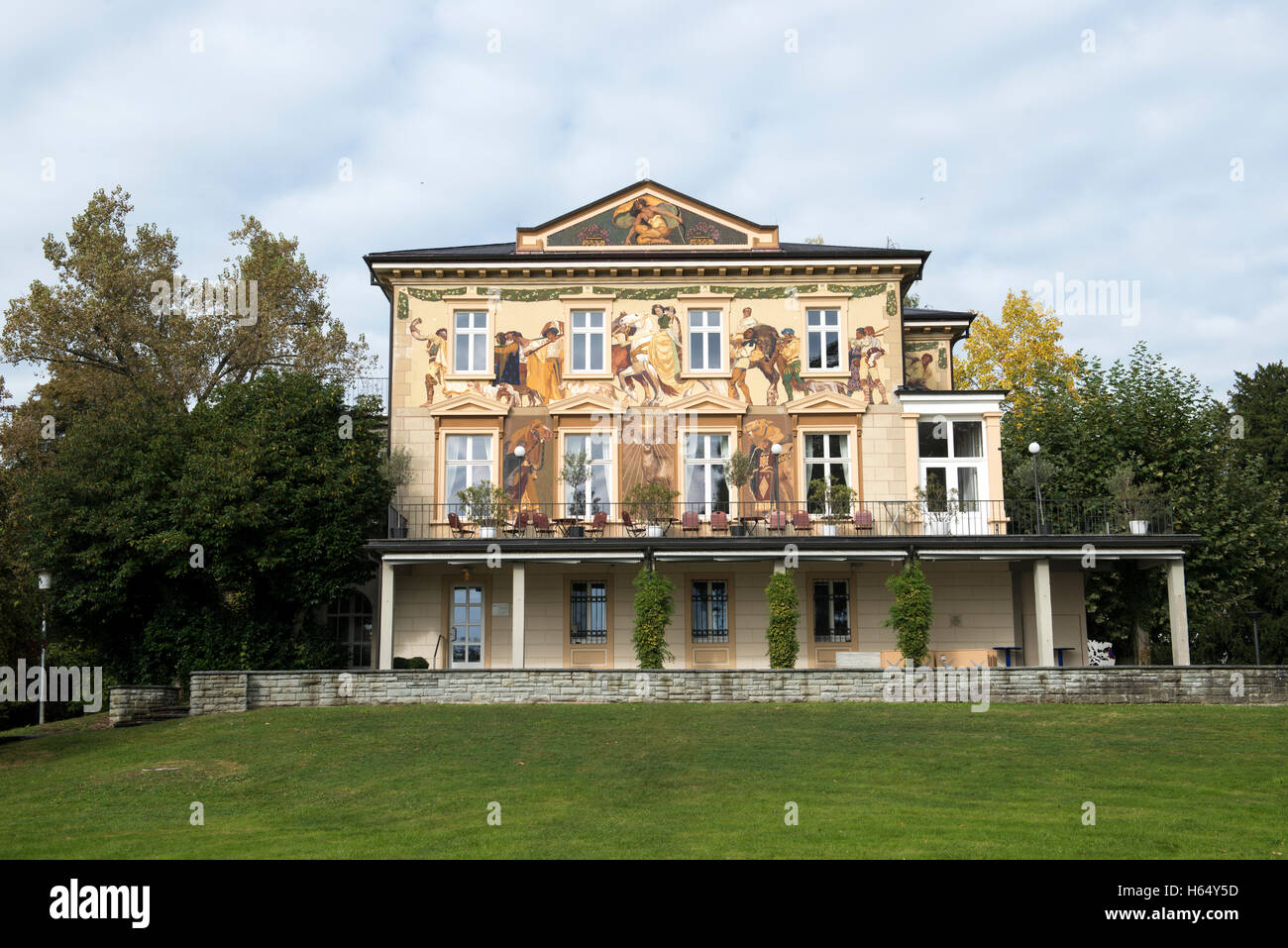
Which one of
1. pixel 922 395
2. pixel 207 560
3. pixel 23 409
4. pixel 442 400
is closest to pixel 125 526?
pixel 207 560

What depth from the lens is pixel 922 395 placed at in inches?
1147

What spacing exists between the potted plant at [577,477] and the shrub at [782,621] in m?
5.81

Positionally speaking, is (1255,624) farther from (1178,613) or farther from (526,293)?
(526,293)

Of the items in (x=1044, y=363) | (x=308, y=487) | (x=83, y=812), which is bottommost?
(x=83, y=812)

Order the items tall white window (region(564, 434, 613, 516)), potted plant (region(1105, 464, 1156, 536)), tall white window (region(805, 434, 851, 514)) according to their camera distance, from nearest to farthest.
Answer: potted plant (region(1105, 464, 1156, 536)) < tall white window (region(564, 434, 613, 516)) < tall white window (region(805, 434, 851, 514))

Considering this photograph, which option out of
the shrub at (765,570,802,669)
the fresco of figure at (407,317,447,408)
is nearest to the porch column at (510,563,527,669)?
the shrub at (765,570,802,669)

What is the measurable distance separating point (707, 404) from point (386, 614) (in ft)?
32.2

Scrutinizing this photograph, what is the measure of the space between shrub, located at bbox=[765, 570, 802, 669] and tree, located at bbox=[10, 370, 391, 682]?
9934 millimetres

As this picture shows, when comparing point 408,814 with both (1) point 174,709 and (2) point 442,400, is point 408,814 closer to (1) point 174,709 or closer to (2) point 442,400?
(1) point 174,709

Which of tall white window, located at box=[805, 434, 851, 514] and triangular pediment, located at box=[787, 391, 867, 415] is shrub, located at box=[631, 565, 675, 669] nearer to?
tall white window, located at box=[805, 434, 851, 514]

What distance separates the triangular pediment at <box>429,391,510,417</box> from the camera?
2945 centimetres

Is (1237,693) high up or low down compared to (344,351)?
down

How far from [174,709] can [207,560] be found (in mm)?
3438

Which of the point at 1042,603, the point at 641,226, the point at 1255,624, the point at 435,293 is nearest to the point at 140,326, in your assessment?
the point at 435,293
